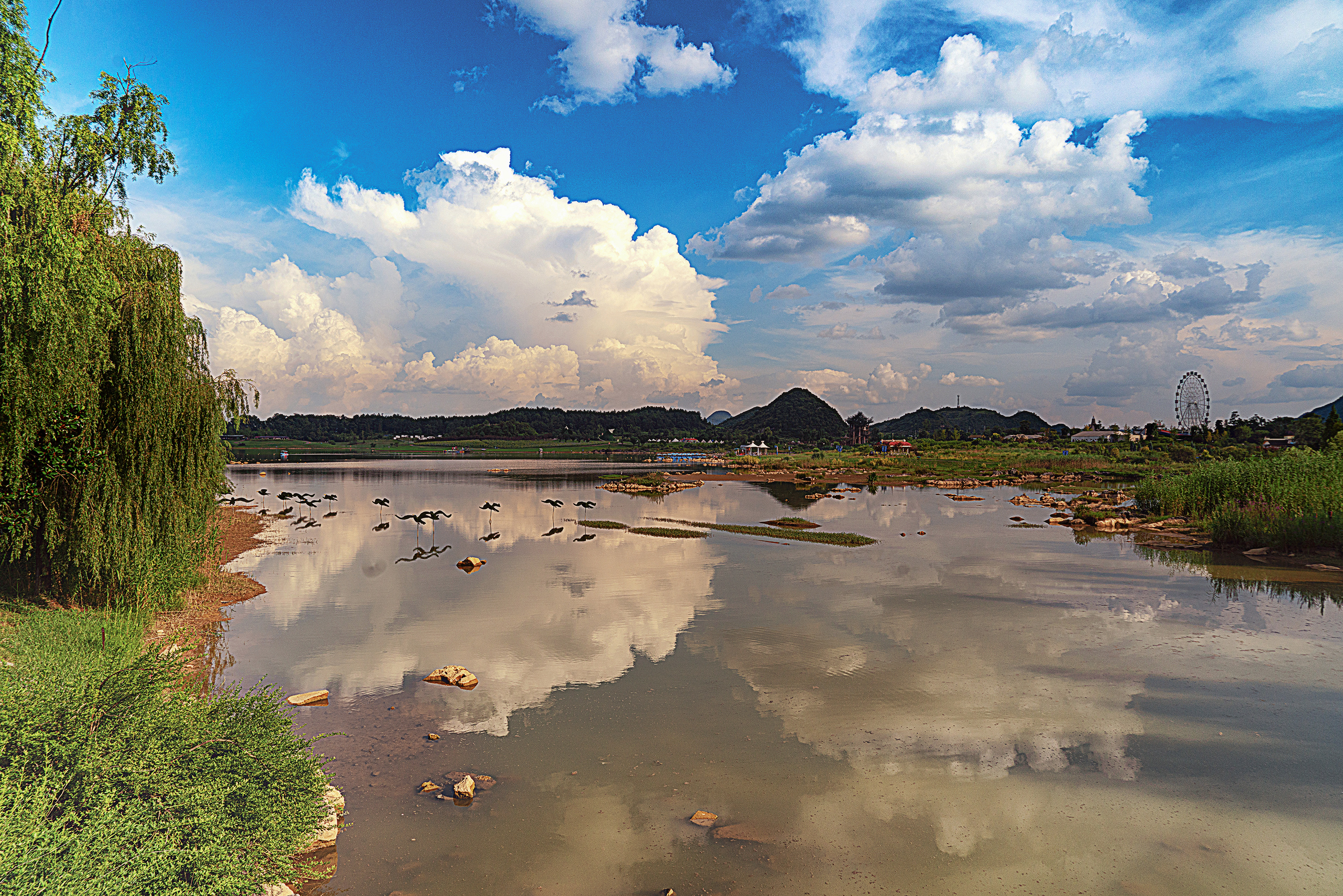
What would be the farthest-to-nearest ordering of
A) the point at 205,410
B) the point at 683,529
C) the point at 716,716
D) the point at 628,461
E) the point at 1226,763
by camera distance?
the point at 628,461
the point at 683,529
the point at 205,410
the point at 716,716
the point at 1226,763

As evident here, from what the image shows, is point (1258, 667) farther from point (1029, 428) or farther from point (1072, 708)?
point (1029, 428)

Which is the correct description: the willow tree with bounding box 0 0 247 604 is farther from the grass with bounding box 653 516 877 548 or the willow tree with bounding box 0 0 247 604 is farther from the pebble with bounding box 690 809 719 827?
the grass with bounding box 653 516 877 548

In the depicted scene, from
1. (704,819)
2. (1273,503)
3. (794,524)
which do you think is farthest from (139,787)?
(1273,503)

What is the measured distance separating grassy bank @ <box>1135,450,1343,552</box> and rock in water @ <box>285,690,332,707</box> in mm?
39050

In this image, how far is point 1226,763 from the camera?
1160cm

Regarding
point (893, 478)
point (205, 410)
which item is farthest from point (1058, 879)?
point (893, 478)

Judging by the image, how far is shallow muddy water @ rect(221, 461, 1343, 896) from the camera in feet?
29.0

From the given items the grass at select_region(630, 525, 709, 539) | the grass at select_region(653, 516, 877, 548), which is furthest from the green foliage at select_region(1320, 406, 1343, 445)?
the grass at select_region(630, 525, 709, 539)

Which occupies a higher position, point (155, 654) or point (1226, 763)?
point (155, 654)

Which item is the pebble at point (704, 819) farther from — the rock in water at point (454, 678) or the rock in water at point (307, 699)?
the rock in water at point (307, 699)

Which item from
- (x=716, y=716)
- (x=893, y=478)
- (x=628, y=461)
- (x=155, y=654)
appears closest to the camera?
(x=155, y=654)

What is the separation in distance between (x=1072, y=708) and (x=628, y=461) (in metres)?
134

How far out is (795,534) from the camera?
3838cm

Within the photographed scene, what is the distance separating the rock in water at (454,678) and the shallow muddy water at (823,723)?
12.9 inches
